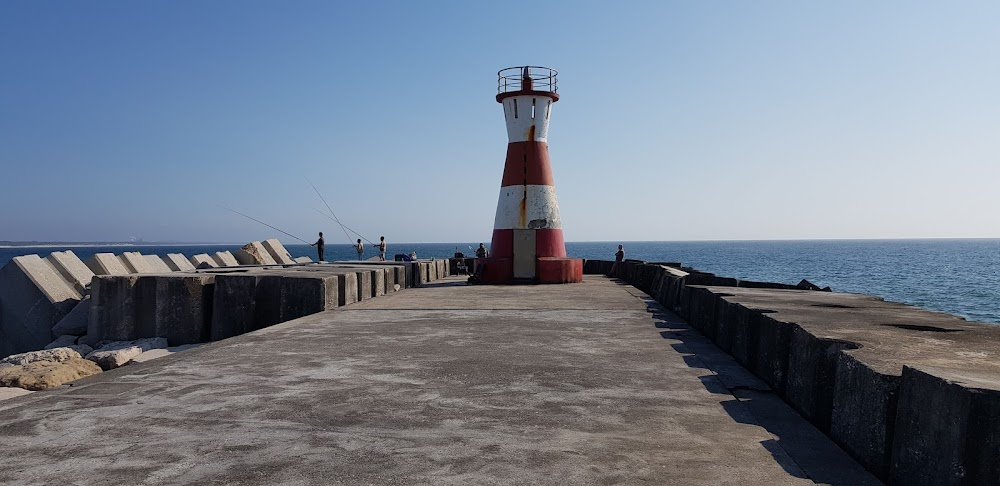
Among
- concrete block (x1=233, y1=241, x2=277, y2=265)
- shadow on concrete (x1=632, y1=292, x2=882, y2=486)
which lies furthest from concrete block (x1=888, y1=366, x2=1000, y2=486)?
concrete block (x1=233, y1=241, x2=277, y2=265)

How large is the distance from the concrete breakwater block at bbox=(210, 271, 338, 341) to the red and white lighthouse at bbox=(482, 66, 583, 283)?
8.17m

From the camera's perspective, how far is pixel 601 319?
34.6 feet

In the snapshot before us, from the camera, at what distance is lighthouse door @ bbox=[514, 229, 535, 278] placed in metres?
19.4

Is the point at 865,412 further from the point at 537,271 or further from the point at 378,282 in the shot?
the point at 537,271

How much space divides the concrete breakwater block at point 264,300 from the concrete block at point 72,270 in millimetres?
7451

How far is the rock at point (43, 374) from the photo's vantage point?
6.66 metres

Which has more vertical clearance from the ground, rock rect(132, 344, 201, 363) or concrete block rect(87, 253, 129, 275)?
concrete block rect(87, 253, 129, 275)

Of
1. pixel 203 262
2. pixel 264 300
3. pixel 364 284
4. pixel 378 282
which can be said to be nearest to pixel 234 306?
pixel 264 300

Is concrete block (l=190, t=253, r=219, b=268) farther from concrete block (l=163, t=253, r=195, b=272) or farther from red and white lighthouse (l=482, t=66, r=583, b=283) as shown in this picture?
red and white lighthouse (l=482, t=66, r=583, b=283)

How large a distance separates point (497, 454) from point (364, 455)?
79 cm

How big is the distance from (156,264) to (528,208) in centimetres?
1166

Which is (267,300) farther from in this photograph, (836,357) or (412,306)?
(836,357)

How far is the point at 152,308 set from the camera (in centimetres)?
1209

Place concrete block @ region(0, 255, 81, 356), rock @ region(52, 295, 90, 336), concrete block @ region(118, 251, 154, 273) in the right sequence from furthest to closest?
concrete block @ region(118, 251, 154, 273) → concrete block @ region(0, 255, 81, 356) → rock @ region(52, 295, 90, 336)
